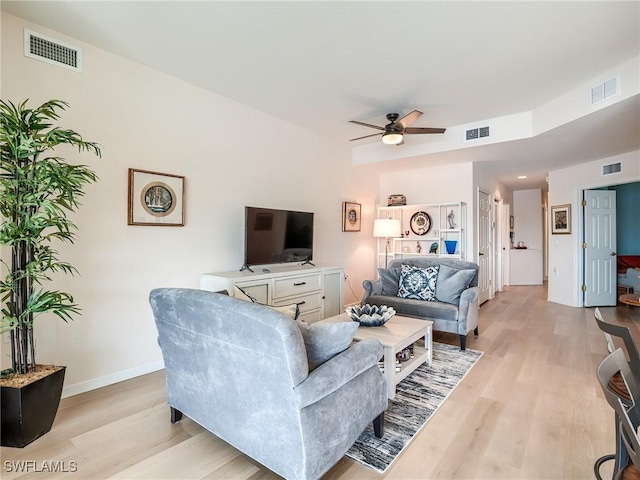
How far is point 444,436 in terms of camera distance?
1977 millimetres

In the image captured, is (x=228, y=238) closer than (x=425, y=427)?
No

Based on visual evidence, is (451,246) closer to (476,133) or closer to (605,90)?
(476,133)

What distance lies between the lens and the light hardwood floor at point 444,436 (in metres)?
1.68

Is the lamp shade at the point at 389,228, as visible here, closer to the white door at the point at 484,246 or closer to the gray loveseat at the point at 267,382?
the white door at the point at 484,246

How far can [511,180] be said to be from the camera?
6961mm

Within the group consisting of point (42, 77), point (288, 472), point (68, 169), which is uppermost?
point (42, 77)

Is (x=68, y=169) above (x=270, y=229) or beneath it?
above

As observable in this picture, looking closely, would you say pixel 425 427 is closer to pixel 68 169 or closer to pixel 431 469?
pixel 431 469

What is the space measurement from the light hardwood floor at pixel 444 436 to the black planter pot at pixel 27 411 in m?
0.07

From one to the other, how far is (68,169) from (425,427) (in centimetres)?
281

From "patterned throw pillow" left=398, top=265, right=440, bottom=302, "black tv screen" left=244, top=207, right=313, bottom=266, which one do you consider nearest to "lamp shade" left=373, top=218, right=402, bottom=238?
"patterned throw pillow" left=398, top=265, right=440, bottom=302

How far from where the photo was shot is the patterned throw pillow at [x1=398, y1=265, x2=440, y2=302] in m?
3.85

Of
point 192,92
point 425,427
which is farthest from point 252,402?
point 192,92

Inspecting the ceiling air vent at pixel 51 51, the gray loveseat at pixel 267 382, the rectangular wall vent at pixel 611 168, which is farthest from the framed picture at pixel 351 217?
the rectangular wall vent at pixel 611 168
